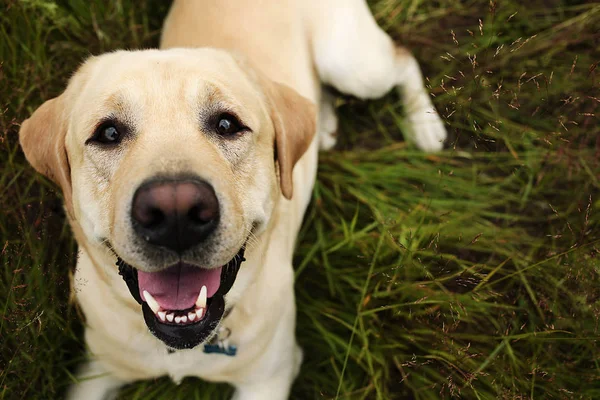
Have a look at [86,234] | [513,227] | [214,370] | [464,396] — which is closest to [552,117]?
[513,227]

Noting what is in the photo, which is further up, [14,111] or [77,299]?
[14,111]

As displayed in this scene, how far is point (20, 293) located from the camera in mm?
2424

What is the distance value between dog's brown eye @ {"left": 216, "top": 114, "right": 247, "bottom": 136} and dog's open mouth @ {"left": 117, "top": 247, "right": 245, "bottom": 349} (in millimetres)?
465

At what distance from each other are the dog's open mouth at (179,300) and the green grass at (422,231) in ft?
1.89

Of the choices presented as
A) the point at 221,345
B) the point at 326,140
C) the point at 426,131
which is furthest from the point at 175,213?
the point at 426,131

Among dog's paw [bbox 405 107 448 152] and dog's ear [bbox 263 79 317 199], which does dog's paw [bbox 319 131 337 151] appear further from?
dog's ear [bbox 263 79 317 199]

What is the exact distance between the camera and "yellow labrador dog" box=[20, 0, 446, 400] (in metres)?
1.72

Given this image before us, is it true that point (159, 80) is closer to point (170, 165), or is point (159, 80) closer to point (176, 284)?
point (170, 165)

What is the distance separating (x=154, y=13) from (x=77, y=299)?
1.96m

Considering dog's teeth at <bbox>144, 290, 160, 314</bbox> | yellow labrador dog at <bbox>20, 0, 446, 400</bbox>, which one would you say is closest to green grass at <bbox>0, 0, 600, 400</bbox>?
yellow labrador dog at <bbox>20, 0, 446, 400</bbox>

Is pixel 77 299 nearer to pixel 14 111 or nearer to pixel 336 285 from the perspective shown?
pixel 14 111

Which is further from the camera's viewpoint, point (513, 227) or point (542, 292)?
point (513, 227)

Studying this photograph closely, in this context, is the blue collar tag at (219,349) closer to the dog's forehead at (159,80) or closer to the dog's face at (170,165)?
the dog's face at (170,165)

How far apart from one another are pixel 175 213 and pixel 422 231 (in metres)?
1.66
